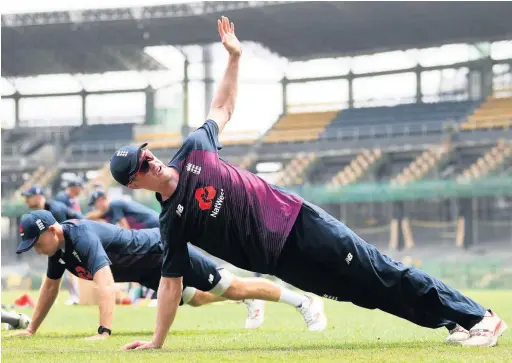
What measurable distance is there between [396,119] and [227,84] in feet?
123

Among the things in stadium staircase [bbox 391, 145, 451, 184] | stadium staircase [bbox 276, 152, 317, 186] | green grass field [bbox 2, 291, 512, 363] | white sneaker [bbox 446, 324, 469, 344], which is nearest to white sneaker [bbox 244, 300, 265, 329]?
green grass field [bbox 2, 291, 512, 363]

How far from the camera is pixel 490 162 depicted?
1460 inches

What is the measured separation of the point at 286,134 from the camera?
4509 cm

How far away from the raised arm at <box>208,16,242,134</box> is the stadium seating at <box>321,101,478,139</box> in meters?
34.1

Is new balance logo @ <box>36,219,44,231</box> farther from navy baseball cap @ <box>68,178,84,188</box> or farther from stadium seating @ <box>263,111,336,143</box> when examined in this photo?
stadium seating @ <box>263,111,336,143</box>

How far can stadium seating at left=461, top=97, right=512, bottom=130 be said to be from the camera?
3909 cm

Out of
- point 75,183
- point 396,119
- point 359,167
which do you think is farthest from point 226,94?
point 396,119

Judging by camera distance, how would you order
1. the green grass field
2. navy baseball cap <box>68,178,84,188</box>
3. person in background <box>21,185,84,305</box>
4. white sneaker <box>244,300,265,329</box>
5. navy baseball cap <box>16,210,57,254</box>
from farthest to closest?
navy baseball cap <box>68,178,84,188</box> → person in background <box>21,185,84,305</box> → white sneaker <box>244,300,265,329</box> → navy baseball cap <box>16,210,57,254</box> → the green grass field

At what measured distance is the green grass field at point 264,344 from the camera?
609 cm

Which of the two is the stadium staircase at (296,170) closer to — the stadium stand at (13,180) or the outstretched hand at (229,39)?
the stadium stand at (13,180)

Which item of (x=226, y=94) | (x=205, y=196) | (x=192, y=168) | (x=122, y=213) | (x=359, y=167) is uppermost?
(x=226, y=94)

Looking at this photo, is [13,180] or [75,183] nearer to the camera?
[75,183]

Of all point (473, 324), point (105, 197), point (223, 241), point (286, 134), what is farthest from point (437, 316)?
→ point (286, 134)

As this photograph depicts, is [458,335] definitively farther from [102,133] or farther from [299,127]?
[102,133]
